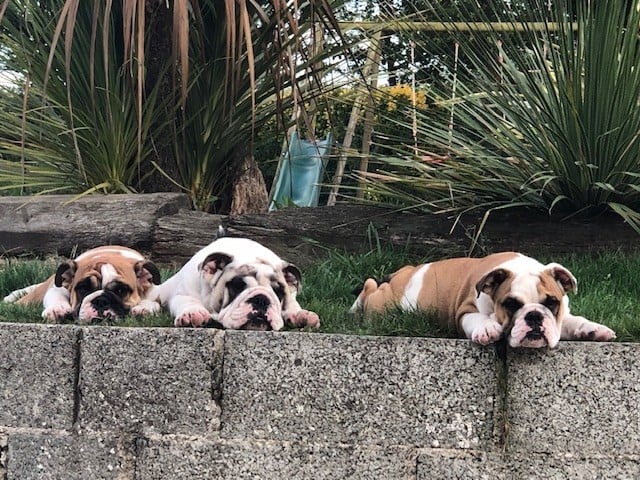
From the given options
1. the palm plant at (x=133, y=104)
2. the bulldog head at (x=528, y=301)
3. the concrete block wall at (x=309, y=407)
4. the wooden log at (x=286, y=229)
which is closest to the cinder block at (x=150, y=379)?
the concrete block wall at (x=309, y=407)

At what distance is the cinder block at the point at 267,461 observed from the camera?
8.25 ft

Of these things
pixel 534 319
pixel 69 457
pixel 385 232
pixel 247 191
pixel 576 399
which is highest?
pixel 247 191

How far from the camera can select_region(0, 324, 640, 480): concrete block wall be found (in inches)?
96.3

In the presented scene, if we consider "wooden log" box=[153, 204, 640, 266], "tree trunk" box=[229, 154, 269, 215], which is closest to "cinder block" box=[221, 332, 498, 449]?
"wooden log" box=[153, 204, 640, 266]

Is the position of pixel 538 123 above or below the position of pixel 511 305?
above

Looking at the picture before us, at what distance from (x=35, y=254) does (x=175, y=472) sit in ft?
7.07

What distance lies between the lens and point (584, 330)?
8.71ft

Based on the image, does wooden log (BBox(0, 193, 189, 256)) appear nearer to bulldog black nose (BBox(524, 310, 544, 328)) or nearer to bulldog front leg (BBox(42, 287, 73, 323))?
bulldog front leg (BBox(42, 287, 73, 323))

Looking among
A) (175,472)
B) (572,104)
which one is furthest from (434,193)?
(175,472)

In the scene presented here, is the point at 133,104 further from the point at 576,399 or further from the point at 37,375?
the point at 576,399

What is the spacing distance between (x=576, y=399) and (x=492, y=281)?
1.65ft

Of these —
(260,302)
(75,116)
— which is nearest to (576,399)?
(260,302)

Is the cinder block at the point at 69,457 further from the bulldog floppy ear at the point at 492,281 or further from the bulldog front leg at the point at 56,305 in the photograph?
the bulldog floppy ear at the point at 492,281

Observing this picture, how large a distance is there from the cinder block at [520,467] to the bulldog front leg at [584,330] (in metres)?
0.39
